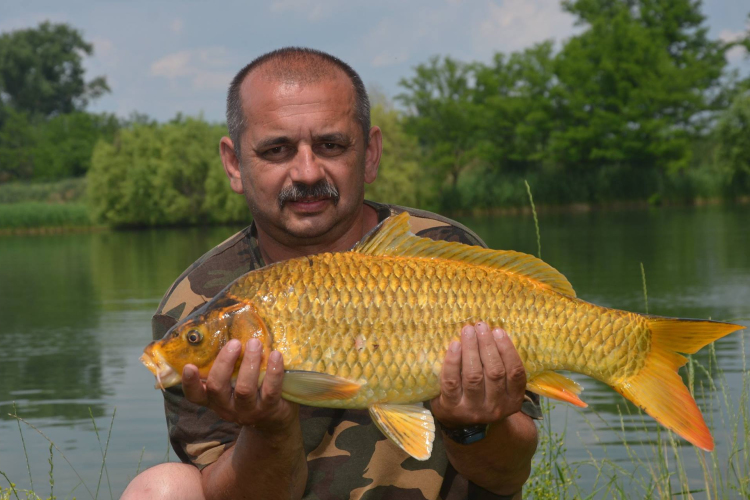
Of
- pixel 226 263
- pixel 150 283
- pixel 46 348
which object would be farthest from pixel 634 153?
pixel 226 263

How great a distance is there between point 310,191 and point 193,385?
703 millimetres

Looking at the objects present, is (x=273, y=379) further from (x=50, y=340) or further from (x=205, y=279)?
(x=50, y=340)

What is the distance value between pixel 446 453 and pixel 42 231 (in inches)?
1482

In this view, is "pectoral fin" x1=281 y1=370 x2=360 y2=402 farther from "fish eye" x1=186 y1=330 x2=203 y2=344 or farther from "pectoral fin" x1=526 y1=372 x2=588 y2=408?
"pectoral fin" x1=526 y1=372 x2=588 y2=408

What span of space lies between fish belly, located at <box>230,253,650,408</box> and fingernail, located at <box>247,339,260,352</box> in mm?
44

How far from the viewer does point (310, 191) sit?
7.81 ft

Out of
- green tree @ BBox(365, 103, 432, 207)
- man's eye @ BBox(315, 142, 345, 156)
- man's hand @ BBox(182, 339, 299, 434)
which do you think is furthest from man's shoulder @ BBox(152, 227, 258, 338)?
green tree @ BBox(365, 103, 432, 207)

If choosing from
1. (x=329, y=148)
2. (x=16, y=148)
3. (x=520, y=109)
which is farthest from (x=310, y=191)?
(x=16, y=148)

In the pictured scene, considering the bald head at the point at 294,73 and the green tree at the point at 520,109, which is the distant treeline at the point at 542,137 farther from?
the bald head at the point at 294,73

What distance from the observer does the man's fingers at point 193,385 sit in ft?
6.07

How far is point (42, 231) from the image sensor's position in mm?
37219

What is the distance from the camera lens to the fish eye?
1835 millimetres

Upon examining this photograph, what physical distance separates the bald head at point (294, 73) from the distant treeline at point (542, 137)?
33.3 metres

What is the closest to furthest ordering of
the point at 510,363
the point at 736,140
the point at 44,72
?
1. the point at 510,363
2. the point at 736,140
3. the point at 44,72
